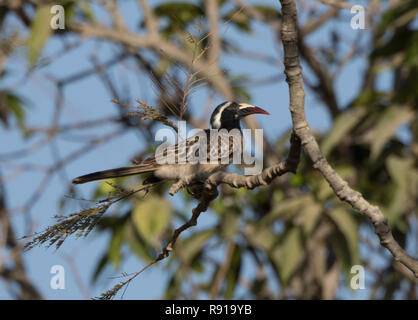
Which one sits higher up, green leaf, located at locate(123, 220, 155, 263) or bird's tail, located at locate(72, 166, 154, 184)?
bird's tail, located at locate(72, 166, 154, 184)

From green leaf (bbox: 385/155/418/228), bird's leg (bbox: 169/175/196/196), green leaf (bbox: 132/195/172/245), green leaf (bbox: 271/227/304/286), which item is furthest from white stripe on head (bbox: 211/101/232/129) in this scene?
bird's leg (bbox: 169/175/196/196)

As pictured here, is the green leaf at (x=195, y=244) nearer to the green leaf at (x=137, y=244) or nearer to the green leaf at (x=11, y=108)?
the green leaf at (x=137, y=244)

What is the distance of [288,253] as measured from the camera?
492cm

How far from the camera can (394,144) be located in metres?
5.29

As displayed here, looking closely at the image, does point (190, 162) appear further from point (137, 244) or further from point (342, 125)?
point (342, 125)

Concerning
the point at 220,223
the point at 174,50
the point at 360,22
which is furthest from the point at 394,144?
the point at 174,50

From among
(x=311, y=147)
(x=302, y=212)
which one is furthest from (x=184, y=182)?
(x=302, y=212)

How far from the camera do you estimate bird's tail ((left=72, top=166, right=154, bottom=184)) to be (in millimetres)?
3258

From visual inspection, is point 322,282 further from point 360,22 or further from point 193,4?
point 193,4

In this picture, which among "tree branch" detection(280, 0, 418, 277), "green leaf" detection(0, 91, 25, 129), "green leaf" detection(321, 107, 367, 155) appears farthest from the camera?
"green leaf" detection(0, 91, 25, 129)

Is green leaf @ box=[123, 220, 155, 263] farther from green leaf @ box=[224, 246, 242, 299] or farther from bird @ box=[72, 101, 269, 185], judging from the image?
bird @ box=[72, 101, 269, 185]

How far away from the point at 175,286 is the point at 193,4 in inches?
103

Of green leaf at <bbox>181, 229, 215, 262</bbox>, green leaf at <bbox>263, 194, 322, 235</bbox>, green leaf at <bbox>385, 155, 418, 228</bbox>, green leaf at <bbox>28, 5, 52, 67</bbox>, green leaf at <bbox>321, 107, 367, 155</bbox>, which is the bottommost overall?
green leaf at <bbox>181, 229, 215, 262</bbox>

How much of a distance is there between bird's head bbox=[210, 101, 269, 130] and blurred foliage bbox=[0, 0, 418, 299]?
1.97ft
